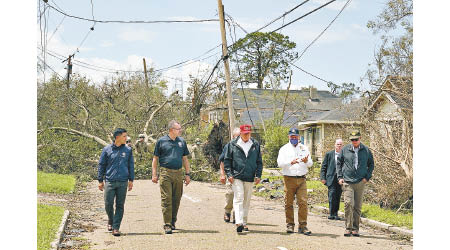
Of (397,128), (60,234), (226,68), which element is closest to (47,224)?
(60,234)

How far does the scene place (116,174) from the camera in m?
9.14

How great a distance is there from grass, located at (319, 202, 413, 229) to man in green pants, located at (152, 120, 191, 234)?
15.1ft

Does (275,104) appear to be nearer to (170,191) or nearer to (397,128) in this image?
(397,128)

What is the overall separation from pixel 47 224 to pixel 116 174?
6.13 feet

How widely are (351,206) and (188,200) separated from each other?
24.0 ft

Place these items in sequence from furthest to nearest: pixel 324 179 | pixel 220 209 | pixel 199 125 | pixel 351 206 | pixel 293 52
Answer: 1. pixel 293 52
2. pixel 199 125
3. pixel 220 209
4. pixel 324 179
5. pixel 351 206

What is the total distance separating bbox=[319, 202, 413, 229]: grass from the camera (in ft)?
34.6

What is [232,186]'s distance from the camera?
9.87 metres

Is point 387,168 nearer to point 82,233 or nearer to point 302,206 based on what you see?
point 302,206

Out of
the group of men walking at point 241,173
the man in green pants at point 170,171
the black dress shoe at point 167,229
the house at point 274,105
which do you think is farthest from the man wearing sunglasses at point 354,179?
the house at point 274,105

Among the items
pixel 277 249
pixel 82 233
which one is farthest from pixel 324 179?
pixel 82 233

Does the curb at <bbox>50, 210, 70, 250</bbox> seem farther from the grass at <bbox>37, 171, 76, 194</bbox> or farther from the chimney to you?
the chimney

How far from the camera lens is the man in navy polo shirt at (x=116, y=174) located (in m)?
9.16
